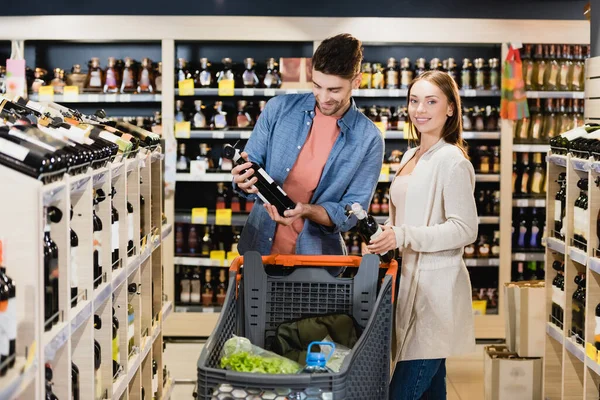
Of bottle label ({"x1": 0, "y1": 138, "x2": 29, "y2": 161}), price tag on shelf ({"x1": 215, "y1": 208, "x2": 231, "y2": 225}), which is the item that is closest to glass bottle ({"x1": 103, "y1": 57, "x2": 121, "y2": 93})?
price tag on shelf ({"x1": 215, "y1": 208, "x2": 231, "y2": 225})

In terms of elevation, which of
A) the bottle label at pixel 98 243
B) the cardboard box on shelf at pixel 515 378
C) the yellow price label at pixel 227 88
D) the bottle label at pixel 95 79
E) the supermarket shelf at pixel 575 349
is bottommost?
the cardboard box on shelf at pixel 515 378

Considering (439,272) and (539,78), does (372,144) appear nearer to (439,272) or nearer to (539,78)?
(439,272)

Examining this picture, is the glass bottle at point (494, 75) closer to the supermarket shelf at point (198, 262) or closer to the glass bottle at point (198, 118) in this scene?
the glass bottle at point (198, 118)

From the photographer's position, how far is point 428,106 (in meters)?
3.15

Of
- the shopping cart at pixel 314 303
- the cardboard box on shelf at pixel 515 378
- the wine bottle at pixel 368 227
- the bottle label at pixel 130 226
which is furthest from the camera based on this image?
the cardboard box on shelf at pixel 515 378

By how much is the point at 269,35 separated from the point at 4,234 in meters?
4.68

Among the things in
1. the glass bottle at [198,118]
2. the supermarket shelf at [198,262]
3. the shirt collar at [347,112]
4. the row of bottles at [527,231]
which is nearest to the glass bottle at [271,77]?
the glass bottle at [198,118]

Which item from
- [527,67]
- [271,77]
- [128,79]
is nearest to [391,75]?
[271,77]

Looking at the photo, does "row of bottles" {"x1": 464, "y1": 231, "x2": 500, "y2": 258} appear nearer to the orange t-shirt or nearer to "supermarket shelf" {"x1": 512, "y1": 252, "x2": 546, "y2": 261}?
"supermarket shelf" {"x1": 512, "y1": 252, "x2": 546, "y2": 261}

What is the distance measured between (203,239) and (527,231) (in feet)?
8.58

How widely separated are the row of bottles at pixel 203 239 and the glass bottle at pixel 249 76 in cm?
115

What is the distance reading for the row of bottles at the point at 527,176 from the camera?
22.3ft

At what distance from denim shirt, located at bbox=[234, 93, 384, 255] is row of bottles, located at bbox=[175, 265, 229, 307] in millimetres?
3162

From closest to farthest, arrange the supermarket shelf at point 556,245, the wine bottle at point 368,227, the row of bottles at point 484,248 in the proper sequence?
the wine bottle at point 368,227 < the supermarket shelf at point 556,245 < the row of bottles at point 484,248
